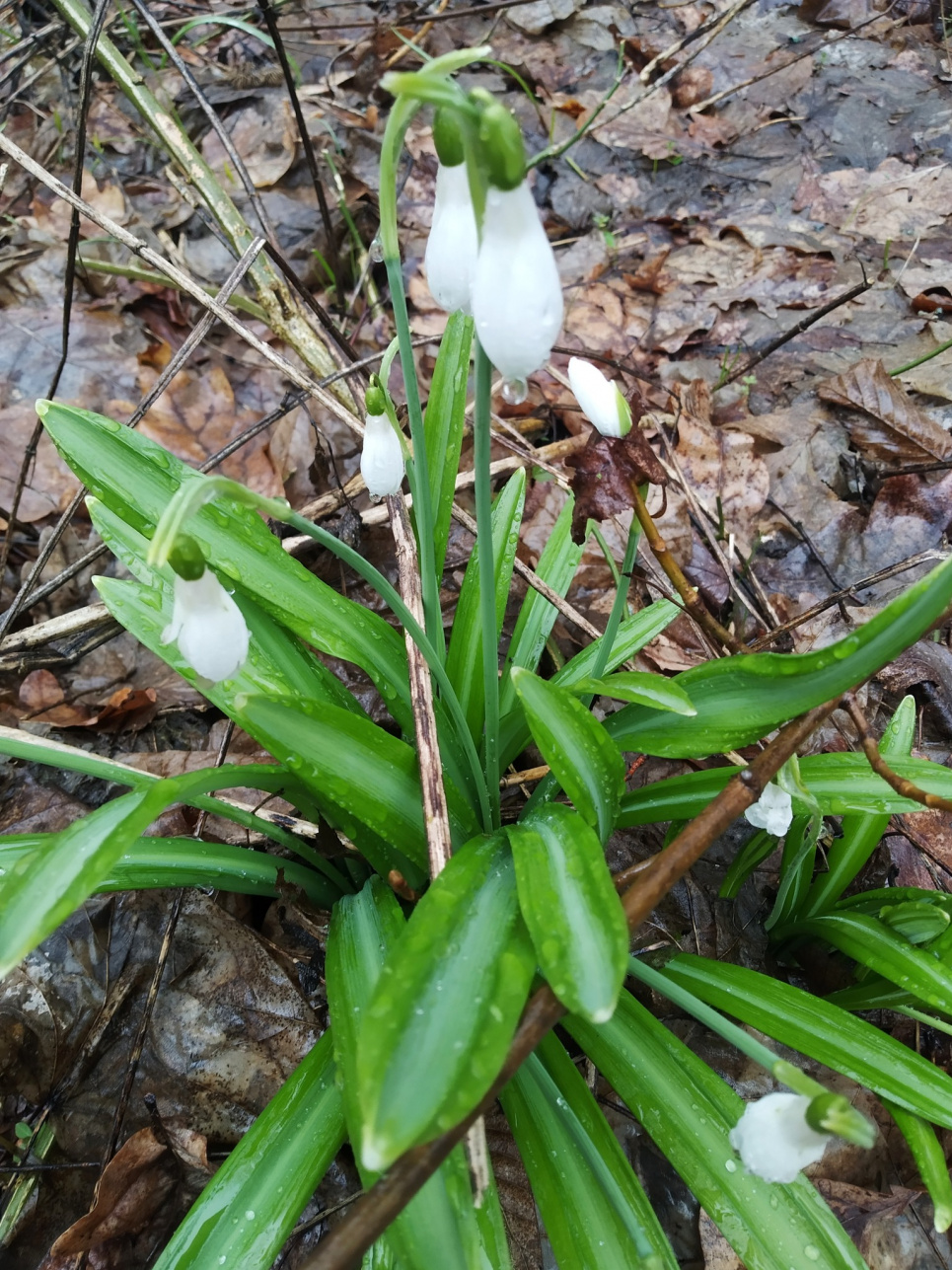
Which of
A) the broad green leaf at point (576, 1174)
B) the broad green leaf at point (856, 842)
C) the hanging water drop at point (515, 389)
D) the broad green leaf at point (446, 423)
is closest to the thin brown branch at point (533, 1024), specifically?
the broad green leaf at point (576, 1174)

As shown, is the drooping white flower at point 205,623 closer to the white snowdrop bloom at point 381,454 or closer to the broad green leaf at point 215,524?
the white snowdrop bloom at point 381,454

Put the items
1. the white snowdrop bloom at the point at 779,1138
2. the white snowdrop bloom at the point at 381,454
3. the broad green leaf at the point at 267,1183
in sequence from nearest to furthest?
the white snowdrop bloom at the point at 779,1138 → the broad green leaf at the point at 267,1183 → the white snowdrop bloom at the point at 381,454

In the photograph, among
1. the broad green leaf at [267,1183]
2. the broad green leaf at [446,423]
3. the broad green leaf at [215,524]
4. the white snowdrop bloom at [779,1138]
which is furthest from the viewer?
the broad green leaf at [446,423]

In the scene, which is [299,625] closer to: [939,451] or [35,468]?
[35,468]

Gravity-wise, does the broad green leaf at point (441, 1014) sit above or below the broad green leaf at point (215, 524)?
below

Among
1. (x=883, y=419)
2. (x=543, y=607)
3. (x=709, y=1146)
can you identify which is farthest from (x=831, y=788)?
(x=883, y=419)

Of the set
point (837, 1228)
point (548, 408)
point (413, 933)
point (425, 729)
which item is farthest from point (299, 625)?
point (548, 408)

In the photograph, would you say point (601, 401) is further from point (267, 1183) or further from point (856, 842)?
point (267, 1183)
